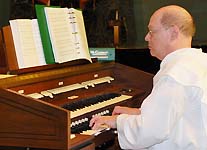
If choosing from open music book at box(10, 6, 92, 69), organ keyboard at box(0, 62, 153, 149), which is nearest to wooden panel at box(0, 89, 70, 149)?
organ keyboard at box(0, 62, 153, 149)

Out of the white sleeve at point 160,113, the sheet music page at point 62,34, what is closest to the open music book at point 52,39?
the sheet music page at point 62,34

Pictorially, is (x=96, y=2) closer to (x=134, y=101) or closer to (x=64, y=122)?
(x=134, y=101)

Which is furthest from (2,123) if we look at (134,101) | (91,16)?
(91,16)

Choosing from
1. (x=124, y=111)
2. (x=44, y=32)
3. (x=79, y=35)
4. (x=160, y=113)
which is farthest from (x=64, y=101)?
(x=160, y=113)

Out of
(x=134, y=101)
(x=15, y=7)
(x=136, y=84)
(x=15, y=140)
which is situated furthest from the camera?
(x=15, y=7)

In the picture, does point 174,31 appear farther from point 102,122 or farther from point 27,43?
point 27,43

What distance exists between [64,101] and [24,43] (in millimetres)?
420

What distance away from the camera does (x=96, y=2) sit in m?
6.46

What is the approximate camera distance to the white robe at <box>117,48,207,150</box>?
7.17 feet

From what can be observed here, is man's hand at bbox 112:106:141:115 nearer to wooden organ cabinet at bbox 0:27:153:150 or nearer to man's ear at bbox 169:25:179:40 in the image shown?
wooden organ cabinet at bbox 0:27:153:150

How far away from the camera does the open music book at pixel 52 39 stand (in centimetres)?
284

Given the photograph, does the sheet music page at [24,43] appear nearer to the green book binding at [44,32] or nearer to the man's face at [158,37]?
the green book binding at [44,32]

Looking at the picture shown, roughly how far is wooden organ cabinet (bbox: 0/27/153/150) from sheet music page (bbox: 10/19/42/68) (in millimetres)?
72

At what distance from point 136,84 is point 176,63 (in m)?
1.32
